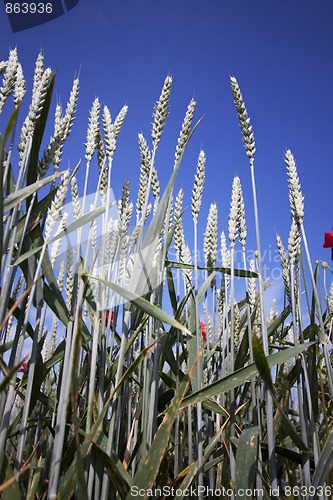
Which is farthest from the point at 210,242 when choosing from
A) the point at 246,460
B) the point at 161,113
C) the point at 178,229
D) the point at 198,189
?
the point at 246,460

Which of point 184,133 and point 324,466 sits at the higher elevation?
point 184,133

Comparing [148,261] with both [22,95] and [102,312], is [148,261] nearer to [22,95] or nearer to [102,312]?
[102,312]

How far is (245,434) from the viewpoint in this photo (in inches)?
40.0

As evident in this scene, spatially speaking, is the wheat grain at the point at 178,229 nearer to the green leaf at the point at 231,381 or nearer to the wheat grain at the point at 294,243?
the wheat grain at the point at 294,243

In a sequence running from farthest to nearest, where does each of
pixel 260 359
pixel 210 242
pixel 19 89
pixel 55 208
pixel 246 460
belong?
pixel 210 242 < pixel 19 89 < pixel 55 208 < pixel 246 460 < pixel 260 359

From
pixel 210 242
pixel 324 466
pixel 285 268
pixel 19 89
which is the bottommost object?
pixel 324 466

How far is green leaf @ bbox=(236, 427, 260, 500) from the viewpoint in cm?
95

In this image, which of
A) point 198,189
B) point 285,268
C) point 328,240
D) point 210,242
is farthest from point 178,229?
point 328,240

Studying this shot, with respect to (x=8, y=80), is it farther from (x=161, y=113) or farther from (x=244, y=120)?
(x=244, y=120)

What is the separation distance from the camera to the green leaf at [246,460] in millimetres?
953

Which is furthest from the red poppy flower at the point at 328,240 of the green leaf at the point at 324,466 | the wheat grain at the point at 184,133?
the green leaf at the point at 324,466

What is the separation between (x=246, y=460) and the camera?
971mm

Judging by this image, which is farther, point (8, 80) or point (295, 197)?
point (295, 197)

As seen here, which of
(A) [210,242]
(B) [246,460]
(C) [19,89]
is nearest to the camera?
(B) [246,460]
